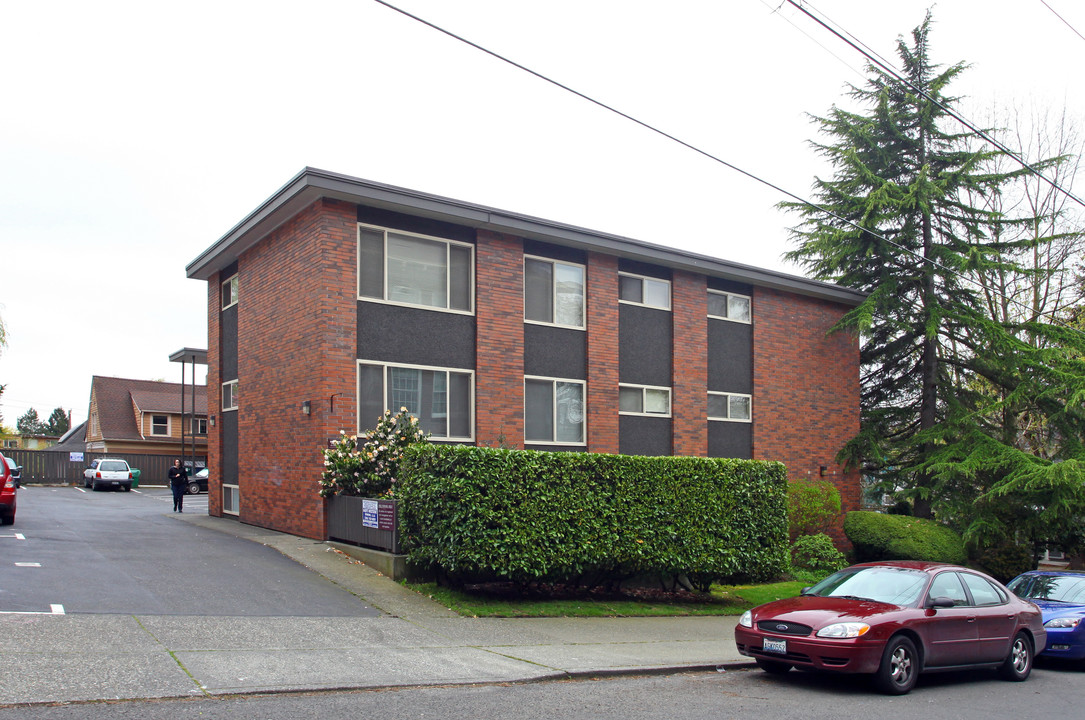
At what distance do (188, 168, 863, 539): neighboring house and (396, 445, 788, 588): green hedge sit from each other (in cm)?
439

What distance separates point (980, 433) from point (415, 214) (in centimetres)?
1618

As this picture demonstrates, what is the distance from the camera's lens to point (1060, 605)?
1341cm

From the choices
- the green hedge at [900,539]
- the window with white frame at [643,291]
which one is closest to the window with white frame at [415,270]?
the window with white frame at [643,291]

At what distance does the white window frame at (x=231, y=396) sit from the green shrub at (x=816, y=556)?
46.2ft

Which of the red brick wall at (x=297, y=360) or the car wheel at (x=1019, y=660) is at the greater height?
the red brick wall at (x=297, y=360)

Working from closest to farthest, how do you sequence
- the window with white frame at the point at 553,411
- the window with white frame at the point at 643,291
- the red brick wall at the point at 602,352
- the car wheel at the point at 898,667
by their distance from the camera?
the car wheel at the point at 898,667, the window with white frame at the point at 553,411, the red brick wall at the point at 602,352, the window with white frame at the point at 643,291

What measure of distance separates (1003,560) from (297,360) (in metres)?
18.6

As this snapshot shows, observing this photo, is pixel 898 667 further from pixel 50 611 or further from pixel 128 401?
pixel 128 401

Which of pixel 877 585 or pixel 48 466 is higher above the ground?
pixel 877 585

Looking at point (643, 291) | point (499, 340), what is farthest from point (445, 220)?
point (643, 291)

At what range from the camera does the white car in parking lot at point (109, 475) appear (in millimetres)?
39219

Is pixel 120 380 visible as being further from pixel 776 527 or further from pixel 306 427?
pixel 776 527

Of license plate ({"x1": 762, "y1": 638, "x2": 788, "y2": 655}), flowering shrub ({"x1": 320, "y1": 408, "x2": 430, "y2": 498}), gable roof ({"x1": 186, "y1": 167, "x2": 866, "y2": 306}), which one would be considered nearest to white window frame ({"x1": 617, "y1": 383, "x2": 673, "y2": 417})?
gable roof ({"x1": 186, "y1": 167, "x2": 866, "y2": 306})

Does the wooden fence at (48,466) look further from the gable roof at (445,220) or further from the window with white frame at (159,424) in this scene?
the gable roof at (445,220)
